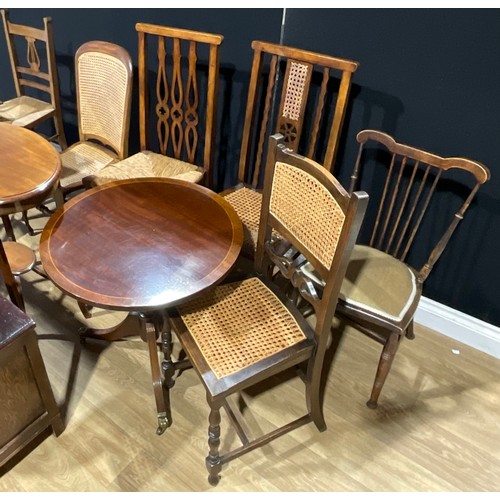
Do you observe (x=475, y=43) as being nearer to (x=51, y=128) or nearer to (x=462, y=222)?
(x=462, y=222)

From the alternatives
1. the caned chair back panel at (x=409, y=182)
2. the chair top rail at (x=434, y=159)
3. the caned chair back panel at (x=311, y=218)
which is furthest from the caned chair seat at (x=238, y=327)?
the chair top rail at (x=434, y=159)

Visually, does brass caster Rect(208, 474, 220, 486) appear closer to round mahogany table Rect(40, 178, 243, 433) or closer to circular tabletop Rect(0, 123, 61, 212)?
round mahogany table Rect(40, 178, 243, 433)

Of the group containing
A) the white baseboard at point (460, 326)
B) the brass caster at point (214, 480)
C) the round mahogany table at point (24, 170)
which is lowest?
the brass caster at point (214, 480)

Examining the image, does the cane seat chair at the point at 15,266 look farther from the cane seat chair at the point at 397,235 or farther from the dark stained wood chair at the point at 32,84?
the cane seat chair at the point at 397,235

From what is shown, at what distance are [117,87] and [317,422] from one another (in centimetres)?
174

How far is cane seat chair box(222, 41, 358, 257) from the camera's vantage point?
1.81 meters

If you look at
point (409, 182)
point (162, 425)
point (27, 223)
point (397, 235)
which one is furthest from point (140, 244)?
point (27, 223)

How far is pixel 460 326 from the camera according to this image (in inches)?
81.9

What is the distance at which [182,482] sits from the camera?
158cm

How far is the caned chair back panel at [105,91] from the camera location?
217cm

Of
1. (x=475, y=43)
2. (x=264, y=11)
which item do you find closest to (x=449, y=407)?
(x=475, y=43)

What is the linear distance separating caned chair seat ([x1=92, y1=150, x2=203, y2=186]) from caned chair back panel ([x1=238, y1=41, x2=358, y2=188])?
25 centimetres

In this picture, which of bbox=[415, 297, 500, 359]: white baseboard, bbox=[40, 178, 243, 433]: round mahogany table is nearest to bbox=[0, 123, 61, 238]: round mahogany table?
bbox=[40, 178, 243, 433]: round mahogany table

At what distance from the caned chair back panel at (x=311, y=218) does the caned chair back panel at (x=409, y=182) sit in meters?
0.48
